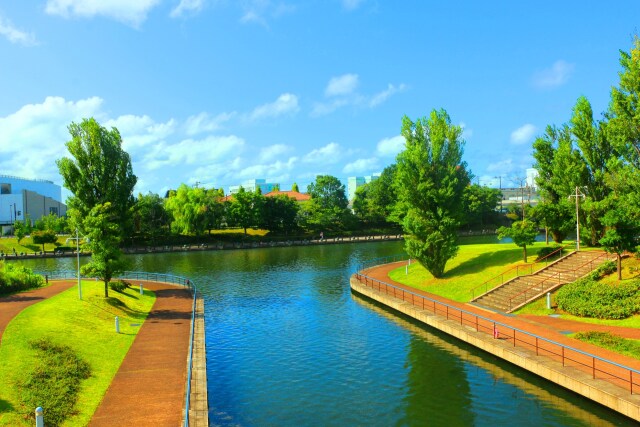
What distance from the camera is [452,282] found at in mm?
45438

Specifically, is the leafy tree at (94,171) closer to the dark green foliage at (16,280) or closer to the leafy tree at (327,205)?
the dark green foliage at (16,280)

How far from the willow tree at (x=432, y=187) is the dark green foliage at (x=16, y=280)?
1354 inches

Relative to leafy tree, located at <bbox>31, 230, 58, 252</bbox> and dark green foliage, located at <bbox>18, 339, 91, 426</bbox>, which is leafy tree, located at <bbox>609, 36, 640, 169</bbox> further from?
leafy tree, located at <bbox>31, 230, 58, 252</bbox>

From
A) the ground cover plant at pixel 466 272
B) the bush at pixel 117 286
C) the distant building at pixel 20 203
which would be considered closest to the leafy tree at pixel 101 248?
the bush at pixel 117 286

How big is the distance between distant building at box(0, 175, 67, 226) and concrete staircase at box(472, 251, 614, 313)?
136913 millimetres

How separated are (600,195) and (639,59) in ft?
53.0

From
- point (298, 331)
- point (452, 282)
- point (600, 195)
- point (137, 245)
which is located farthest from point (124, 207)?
point (137, 245)

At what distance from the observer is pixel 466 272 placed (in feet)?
155

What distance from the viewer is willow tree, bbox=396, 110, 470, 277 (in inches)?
1849

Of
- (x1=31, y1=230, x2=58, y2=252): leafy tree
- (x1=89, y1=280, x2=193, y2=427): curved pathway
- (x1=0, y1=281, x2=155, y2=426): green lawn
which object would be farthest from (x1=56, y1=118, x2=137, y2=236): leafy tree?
(x1=31, y1=230, x2=58, y2=252): leafy tree

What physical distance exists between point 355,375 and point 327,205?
4629 inches

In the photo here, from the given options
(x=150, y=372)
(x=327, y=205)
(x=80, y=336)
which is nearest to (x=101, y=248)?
(x=80, y=336)

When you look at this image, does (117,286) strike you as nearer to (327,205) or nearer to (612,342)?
(612,342)

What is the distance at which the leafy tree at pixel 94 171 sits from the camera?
48.2m
